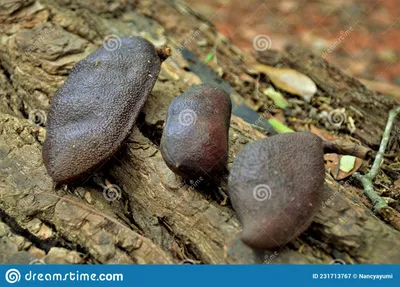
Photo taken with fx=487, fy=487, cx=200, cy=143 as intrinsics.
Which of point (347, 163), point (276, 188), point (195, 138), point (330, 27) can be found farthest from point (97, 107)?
point (330, 27)

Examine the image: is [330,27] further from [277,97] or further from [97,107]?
[97,107]

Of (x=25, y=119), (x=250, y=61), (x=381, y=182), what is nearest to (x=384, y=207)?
(x=381, y=182)

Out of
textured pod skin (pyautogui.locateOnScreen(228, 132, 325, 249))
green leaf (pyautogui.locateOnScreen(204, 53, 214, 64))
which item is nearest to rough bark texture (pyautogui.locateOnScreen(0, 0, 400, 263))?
textured pod skin (pyautogui.locateOnScreen(228, 132, 325, 249))

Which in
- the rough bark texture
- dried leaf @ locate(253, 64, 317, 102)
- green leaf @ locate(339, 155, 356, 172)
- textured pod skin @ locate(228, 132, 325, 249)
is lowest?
the rough bark texture

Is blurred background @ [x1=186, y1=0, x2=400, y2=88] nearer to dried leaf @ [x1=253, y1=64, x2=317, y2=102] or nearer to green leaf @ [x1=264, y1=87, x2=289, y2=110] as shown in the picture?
dried leaf @ [x1=253, y1=64, x2=317, y2=102]

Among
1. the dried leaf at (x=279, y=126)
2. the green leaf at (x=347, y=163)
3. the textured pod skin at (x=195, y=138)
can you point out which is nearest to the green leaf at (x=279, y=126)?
the dried leaf at (x=279, y=126)

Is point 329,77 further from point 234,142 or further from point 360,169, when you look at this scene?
point 234,142

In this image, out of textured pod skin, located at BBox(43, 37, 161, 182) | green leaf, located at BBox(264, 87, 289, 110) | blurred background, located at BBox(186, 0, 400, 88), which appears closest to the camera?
textured pod skin, located at BBox(43, 37, 161, 182)
